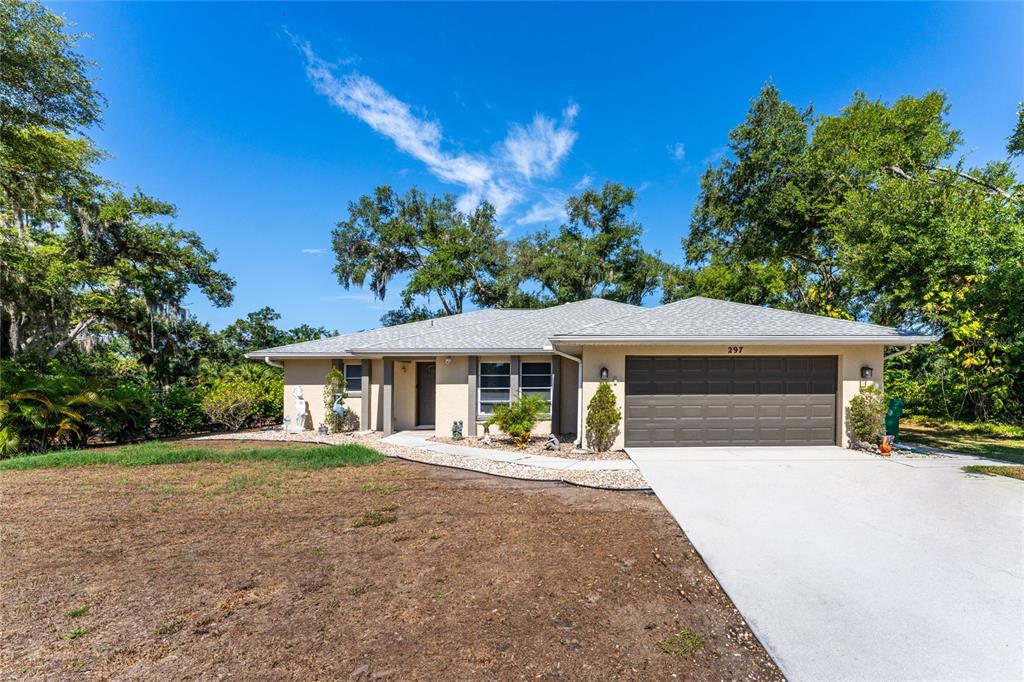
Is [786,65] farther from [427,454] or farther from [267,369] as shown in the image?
[267,369]

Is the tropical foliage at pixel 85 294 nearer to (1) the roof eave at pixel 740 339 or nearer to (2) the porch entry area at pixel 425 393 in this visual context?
(2) the porch entry area at pixel 425 393

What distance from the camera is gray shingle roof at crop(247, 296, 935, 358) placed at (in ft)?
28.2

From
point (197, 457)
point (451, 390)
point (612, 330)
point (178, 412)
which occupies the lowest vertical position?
point (197, 457)

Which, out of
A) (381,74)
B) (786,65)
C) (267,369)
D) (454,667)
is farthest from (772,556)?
(786,65)

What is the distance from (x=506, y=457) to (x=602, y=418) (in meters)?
2.23

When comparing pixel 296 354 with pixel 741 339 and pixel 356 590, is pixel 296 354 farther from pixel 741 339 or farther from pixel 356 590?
pixel 741 339

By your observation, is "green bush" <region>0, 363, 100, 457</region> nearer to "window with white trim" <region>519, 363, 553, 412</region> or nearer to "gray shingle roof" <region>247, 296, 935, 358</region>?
"gray shingle roof" <region>247, 296, 935, 358</region>

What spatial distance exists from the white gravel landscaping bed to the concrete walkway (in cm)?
16

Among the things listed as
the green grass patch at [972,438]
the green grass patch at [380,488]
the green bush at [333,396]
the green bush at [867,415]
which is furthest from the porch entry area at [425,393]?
the green grass patch at [972,438]

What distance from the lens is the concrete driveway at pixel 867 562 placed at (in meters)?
2.61

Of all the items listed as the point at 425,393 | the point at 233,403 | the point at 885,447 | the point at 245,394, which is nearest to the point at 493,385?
the point at 425,393

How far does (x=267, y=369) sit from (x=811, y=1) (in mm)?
19483

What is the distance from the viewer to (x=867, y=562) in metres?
3.80

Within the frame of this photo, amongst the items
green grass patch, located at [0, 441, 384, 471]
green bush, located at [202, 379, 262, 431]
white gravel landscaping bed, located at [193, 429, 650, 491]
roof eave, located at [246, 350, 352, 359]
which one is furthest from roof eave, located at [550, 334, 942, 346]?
green bush, located at [202, 379, 262, 431]
